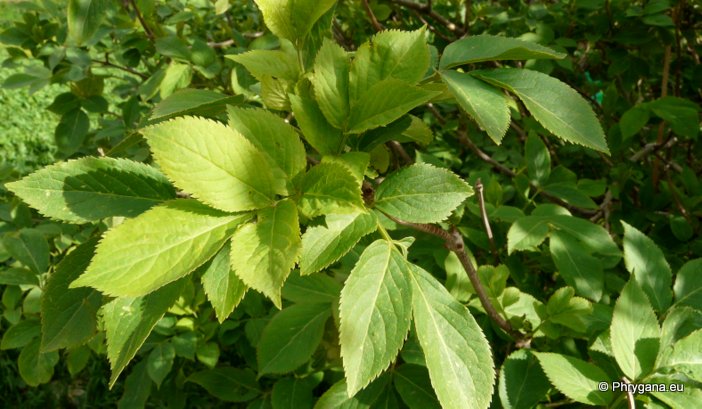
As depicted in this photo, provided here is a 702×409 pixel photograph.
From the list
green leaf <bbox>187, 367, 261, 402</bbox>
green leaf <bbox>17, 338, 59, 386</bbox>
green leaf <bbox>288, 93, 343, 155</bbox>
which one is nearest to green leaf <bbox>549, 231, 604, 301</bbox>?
green leaf <bbox>288, 93, 343, 155</bbox>

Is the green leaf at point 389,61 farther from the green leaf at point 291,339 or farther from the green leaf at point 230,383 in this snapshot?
the green leaf at point 230,383

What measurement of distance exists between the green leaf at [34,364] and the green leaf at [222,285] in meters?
1.32

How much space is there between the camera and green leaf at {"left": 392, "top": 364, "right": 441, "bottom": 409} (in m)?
1.17

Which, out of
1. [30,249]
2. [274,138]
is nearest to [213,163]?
[274,138]

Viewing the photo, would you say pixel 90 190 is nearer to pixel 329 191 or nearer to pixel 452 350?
pixel 329 191

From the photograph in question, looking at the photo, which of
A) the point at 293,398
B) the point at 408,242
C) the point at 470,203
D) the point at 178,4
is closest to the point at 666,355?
the point at 408,242

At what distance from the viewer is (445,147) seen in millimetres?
2391

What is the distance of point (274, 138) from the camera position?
738mm

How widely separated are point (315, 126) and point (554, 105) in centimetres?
38

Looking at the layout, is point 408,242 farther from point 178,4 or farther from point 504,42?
point 178,4

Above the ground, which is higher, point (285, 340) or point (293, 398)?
point (285, 340)

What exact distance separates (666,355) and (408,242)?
54 cm

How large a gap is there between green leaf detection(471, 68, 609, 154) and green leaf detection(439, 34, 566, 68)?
0.10ft

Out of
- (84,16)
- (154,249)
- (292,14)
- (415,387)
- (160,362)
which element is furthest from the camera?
(160,362)
